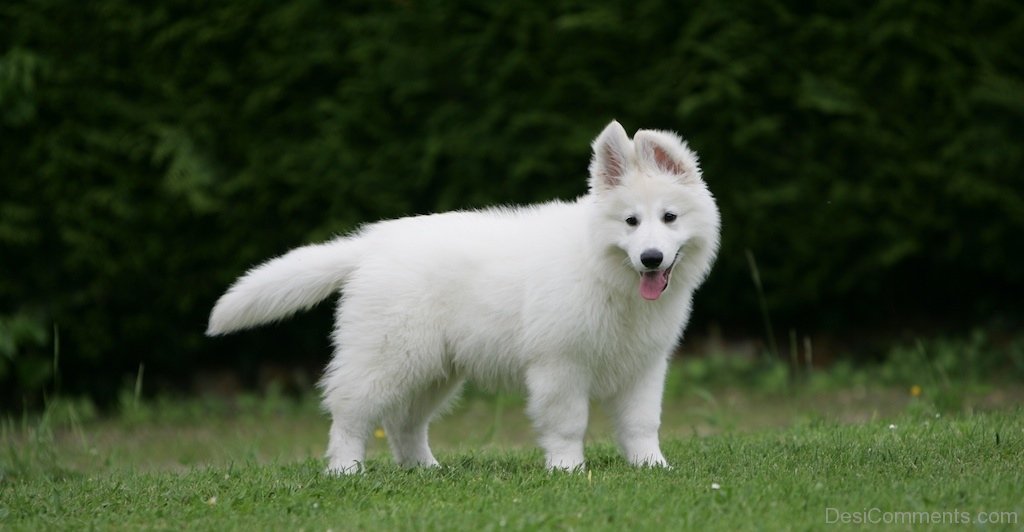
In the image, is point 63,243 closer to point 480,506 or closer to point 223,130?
point 223,130

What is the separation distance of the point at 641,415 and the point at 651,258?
0.86 metres

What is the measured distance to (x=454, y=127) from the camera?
9594mm

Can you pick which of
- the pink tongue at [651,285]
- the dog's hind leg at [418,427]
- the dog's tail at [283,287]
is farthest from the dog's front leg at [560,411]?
the dog's tail at [283,287]

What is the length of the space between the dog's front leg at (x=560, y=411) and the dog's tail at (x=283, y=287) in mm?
1148

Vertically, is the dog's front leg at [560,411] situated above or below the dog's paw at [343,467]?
above

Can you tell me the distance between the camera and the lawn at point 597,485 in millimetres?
4648

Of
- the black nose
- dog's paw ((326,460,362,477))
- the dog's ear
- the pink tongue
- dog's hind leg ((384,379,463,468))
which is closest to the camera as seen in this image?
the black nose

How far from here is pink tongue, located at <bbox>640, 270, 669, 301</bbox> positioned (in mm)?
5484

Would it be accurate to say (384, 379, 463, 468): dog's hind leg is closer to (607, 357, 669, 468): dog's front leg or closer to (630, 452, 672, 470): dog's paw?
(607, 357, 669, 468): dog's front leg

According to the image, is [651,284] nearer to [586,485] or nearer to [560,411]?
[560,411]

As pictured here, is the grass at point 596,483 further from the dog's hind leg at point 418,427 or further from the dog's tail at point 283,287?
the dog's tail at point 283,287

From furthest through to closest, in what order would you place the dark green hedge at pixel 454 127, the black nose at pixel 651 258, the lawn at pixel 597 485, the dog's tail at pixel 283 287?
the dark green hedge at pixel 454 127 < the dog's tail at pixel 283 287 < the black nose at pixel 651 258 < the lawn at pixel 597 485

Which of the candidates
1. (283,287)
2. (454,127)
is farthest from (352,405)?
(454,127)

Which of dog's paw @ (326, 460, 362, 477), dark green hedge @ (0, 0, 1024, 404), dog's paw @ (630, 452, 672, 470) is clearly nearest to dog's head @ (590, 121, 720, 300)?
dog's paw @ (630, 452, 672, 470)
